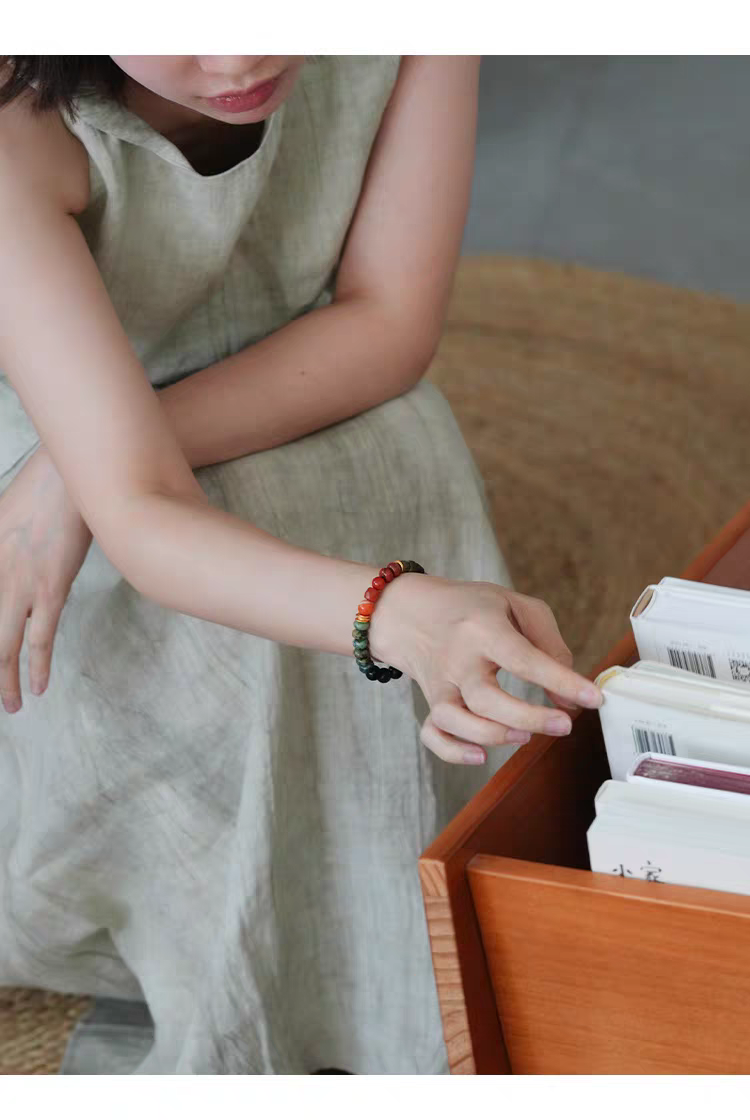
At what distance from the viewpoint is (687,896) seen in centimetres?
61

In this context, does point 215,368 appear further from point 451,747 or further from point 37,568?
point 451,747

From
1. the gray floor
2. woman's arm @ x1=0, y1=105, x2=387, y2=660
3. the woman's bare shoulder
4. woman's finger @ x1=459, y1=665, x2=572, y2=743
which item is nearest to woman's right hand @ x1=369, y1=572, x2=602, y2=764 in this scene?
woman's finger @ x1=459, y1=665, x2=572, y2=743

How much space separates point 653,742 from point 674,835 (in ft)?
0.20

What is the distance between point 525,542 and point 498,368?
1.63 ft

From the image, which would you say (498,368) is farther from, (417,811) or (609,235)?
(417,811)

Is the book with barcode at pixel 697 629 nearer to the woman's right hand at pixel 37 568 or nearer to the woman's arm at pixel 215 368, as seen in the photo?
the woman's arm at pixel 215 368

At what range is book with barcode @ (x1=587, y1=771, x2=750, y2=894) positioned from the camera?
0.61 meters

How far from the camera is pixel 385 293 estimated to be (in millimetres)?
1106

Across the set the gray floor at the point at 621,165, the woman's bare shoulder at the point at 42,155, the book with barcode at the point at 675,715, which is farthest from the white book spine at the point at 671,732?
the gray floor at the point at 621,165

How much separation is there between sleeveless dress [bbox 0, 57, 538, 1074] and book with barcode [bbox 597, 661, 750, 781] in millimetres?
366

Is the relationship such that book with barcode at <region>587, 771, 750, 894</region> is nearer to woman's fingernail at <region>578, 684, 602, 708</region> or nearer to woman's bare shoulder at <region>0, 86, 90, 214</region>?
woman's fingernail at <region>578, 684, 602, 708</region>

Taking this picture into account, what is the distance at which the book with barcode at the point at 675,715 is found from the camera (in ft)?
2.11

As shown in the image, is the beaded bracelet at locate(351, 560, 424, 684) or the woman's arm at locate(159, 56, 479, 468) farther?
the woman's arm at locate(159, 56, 479, 468)
